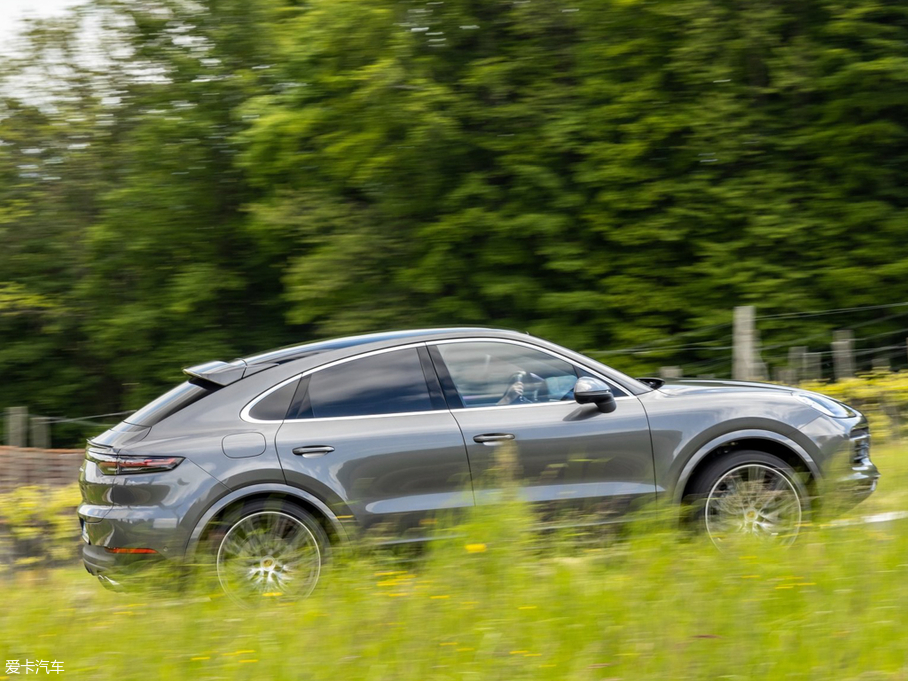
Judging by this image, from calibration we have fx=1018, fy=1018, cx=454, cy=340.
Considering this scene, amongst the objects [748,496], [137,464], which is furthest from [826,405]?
[137,464]

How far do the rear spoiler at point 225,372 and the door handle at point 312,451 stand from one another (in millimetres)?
598

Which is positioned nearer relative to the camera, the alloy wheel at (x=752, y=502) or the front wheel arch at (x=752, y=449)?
the alloy wheel at (x=752, y=502)

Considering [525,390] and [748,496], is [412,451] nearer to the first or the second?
[525,390]

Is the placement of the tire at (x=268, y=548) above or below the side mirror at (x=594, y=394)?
below

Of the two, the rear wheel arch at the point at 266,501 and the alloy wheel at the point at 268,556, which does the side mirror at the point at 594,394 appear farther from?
the alloy wheel at the point at 268,556

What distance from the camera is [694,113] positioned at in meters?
18.4

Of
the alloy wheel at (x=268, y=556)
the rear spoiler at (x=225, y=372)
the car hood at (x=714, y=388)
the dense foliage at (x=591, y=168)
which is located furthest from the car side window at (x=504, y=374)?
the dense foliage at (x=591, y=168)

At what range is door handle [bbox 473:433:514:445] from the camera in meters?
5.70

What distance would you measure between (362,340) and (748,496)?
7.92ft

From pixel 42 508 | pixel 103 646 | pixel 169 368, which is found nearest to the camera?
pixel 103 646

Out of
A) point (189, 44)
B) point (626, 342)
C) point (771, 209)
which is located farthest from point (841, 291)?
point (189, 44)

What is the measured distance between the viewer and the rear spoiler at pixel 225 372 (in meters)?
5.80

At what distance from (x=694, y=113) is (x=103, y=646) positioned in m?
16.3

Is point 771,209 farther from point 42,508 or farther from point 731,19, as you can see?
point 42,508
